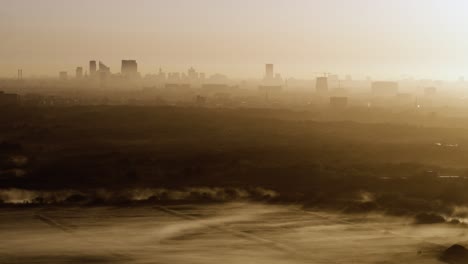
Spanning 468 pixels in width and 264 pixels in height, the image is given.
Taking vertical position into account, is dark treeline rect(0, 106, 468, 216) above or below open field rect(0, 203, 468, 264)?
above

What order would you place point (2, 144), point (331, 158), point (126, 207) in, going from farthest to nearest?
1. point (2, 144)
2. point (331, 158)
3. point (126, 207)

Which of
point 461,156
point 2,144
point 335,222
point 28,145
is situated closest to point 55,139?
point 28,145

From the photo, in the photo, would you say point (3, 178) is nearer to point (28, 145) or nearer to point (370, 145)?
point (28, 145)

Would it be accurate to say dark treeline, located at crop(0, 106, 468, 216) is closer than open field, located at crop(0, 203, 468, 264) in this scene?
No

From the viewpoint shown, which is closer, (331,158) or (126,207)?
(126,207)

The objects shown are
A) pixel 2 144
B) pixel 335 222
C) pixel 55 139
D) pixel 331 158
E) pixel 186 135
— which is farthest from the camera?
pixel 186 135

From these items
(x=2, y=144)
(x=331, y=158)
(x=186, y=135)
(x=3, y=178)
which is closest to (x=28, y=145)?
(x=2, y=144)

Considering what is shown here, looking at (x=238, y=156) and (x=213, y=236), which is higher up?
(x=238, y=156)

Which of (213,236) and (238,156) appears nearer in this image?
(213,236)

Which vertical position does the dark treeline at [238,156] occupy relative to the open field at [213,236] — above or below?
above

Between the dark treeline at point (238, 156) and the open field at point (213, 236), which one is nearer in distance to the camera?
the open field at point (213, 236)
